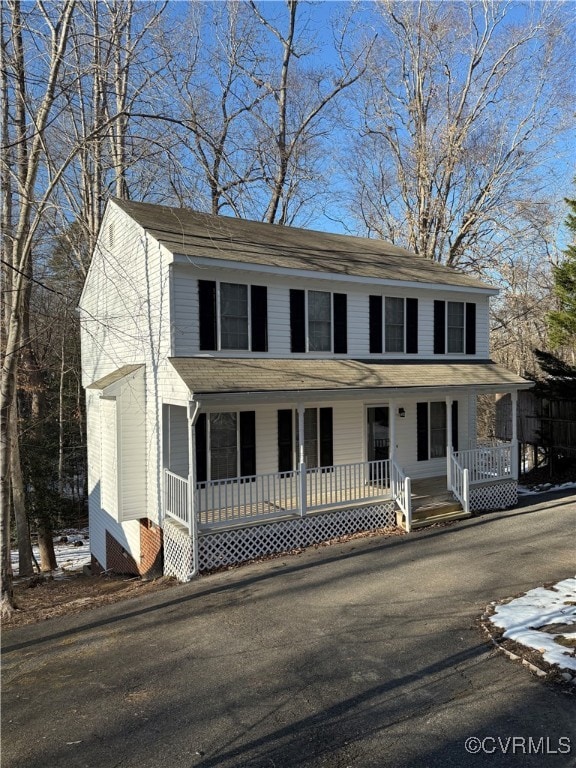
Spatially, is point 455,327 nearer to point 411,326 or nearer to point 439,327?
point 439,327

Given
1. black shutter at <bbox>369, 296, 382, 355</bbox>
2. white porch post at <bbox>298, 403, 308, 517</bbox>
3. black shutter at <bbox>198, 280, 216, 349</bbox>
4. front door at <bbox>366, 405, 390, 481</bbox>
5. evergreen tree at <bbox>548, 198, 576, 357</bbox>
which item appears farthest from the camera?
evergreen tree at <bbox>548, 198, 576, 357</bbox>

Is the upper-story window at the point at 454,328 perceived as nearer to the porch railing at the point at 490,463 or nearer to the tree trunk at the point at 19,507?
the porch railing at the point at 490,463

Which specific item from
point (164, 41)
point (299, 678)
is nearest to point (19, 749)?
point (299, 678)

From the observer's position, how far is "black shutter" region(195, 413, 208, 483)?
11.3m

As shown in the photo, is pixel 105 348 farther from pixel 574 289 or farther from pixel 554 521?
pixel 574 289

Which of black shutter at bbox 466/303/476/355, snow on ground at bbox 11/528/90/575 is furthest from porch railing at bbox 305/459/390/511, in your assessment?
snow on ground at bbox 11/528/90/575

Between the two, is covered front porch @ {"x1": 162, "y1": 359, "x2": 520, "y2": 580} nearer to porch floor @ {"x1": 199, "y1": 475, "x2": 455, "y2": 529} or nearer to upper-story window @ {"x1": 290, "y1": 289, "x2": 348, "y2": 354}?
porch floor @ {"x1": 199, "y1": 475, "x2": 455, "y2": 529}

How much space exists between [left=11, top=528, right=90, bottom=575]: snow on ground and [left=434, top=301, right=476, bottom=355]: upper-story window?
14.0 metres

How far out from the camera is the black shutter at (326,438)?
42.7 ft

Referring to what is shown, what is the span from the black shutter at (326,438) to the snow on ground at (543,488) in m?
6.35

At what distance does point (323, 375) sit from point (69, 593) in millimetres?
7782

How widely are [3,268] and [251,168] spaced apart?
12.7m

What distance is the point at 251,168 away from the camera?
24562 mm

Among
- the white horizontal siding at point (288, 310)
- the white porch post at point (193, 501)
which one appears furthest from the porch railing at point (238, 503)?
the white horizontal siding at point (288, 310)
